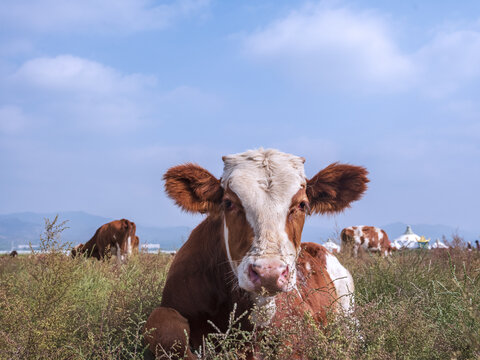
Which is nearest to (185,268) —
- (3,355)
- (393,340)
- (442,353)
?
(3,355)

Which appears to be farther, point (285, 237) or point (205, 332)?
point (205, 332)

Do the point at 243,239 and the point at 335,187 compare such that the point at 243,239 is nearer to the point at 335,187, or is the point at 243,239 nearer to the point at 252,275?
the point at 252,275

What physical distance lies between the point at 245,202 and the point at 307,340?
1.37 meters

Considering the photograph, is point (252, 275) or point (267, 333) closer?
point (267, 333)

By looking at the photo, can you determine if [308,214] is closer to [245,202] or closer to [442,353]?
[245,202]

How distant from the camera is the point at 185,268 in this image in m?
4.59

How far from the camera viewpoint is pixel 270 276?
3432 mm

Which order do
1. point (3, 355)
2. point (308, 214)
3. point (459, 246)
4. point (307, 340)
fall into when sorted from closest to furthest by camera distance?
point (307, 340) < point (3, 355) < point (308, 214) < point (459, 246)

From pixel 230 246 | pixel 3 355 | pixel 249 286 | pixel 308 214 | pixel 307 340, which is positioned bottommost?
pixel 3 355

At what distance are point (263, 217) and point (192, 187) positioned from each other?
1194 millimetres

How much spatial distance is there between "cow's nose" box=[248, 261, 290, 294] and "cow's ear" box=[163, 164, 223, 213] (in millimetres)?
1334

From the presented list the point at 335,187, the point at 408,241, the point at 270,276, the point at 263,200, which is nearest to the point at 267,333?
the point at 270,276

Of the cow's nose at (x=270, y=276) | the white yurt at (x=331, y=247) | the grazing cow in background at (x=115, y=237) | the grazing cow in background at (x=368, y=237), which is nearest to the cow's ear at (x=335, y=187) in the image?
the cow's nose at (x=270, y=276)

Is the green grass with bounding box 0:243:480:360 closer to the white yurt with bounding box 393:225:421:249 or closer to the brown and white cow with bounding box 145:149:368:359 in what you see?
the brown and white cow with bounding box 145:149:368:359
